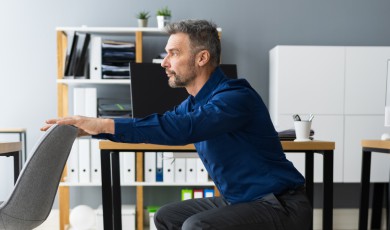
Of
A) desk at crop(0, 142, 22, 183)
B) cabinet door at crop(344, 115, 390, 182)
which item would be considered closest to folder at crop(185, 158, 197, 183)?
cabinet door at crop(344, 115, 390, 182)

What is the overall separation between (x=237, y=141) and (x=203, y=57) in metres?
0.33

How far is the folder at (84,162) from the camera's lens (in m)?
3.85

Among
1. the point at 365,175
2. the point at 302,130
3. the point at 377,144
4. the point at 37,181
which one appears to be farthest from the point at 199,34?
the point at 365,175

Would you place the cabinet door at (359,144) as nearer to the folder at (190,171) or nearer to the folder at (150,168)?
the folder at (190,171)

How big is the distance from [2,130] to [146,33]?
1295mm

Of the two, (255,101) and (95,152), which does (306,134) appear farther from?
(95,152)

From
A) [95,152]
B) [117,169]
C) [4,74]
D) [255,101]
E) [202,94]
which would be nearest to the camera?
[255,101]

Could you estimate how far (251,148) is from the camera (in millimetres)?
1740

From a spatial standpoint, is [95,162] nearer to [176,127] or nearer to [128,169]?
[128,169]

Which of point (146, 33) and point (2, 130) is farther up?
point (146, 33)

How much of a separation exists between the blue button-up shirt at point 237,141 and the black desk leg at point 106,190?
37 cm

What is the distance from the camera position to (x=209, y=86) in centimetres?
186

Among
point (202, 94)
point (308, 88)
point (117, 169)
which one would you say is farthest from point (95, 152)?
point (202, 94)

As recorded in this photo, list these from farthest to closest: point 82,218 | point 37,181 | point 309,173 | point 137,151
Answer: point 82,218 < point 309,173 < point 137,151 < point 37,181
